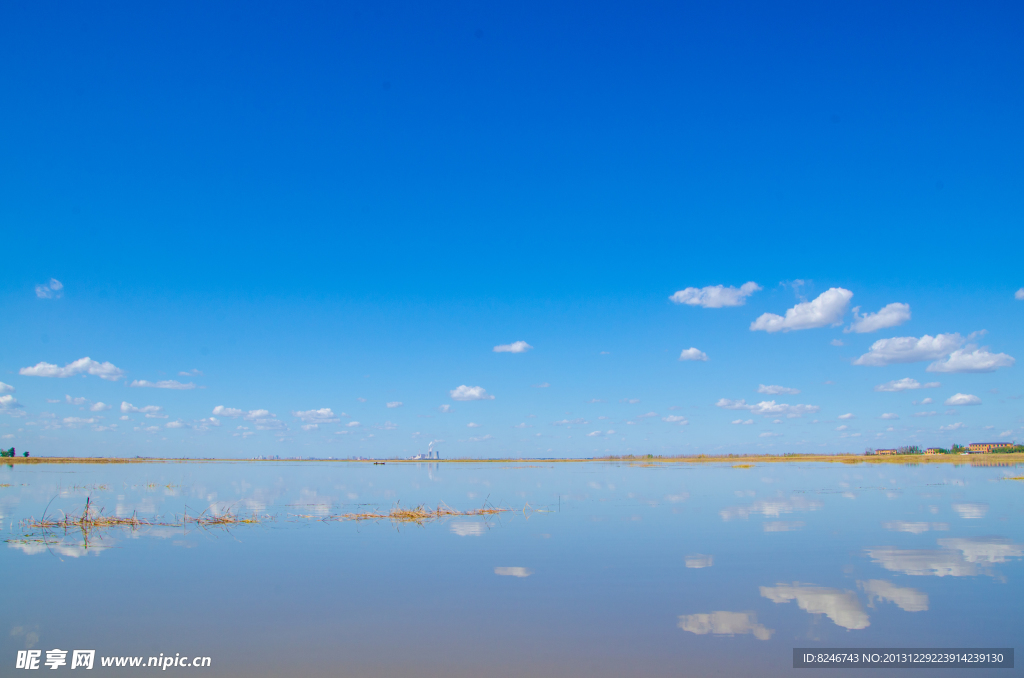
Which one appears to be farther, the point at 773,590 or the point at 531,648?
the point at 773,590

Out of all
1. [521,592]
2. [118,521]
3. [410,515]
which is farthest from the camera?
[410,515]


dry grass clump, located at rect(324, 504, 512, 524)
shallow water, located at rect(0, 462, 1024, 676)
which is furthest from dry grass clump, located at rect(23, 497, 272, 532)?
dry grass clump, located at rect(324, 504, 512, 524)

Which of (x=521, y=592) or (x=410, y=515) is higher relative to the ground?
(x=521, y=592)

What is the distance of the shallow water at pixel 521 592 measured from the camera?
30.5 ft

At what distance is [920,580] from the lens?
13.1 m

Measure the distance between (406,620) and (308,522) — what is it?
51.4 ft

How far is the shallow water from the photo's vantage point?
928 centimetres

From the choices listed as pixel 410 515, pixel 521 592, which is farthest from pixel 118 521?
pixel 521 592

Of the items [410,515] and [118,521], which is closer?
[118,521]

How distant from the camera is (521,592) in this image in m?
12.7

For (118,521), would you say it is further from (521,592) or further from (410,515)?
(521,592)

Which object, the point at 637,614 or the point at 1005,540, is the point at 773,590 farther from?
the point at 1005,540

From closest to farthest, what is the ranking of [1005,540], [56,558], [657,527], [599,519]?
[56,558] < [1005,540] < [657,527] < [599,519]

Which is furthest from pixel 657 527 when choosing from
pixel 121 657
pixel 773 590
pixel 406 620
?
pixel 121 657
